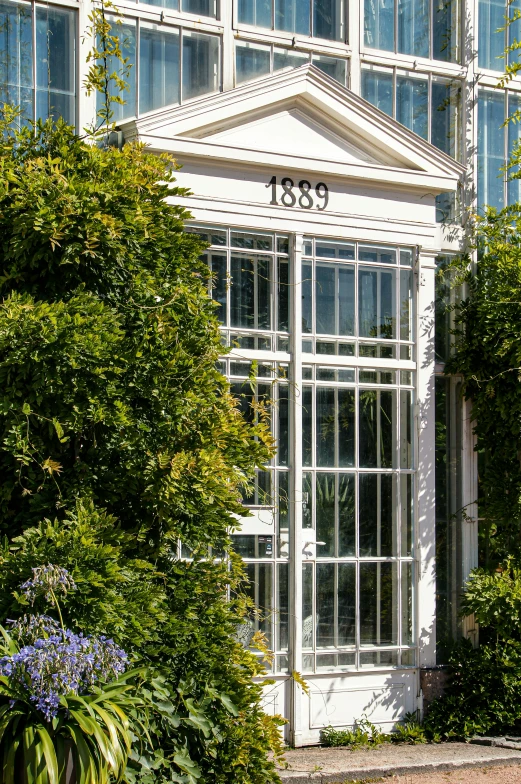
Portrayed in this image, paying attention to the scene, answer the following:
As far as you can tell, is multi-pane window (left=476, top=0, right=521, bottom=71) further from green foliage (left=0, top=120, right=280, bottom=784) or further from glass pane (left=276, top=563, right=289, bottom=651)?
glass pane (left=276, top=563, right=289, bottom=651)

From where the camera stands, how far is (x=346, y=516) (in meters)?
7.88

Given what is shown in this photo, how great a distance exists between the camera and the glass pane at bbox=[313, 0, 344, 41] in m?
8.26

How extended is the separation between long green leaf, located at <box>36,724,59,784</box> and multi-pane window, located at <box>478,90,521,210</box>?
5.96 metres

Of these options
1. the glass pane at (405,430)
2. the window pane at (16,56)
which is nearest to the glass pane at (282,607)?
the glass pane at (405,430)

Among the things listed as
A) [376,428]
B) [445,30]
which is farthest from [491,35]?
[376,428]

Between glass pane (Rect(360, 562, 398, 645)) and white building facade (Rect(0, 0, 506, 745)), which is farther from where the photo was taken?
glass pane (Rect(360, 562, 398, 645))

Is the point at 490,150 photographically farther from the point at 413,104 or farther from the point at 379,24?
the point at 379,24

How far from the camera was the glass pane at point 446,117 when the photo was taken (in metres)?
8.82

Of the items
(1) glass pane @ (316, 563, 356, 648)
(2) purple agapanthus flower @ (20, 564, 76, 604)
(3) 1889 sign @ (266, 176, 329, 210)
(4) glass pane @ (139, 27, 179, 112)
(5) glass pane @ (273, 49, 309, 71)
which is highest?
(5) glass pane @ (273, 49, 309, 71)

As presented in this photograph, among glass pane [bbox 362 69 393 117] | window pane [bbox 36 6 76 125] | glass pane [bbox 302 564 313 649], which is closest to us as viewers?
window pane [bbox 36 6 76 125]

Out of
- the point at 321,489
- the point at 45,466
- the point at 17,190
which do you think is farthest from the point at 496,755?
the point at 17,190

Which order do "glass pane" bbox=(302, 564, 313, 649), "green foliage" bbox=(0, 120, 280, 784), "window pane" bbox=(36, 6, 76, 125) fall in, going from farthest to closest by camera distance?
"glass pane" bbox=(302, 564, 313, 649) → "window pane" bbox=(36, 6, 76, 125) → "green foliage" bbox=(0, 120, 280, 784)

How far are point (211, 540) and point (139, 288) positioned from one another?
1.43 metres

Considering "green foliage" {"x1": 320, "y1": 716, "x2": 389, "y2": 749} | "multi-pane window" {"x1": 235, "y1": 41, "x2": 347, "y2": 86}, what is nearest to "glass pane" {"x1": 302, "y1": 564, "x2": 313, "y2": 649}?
"green foliage" {"x1": 320, "y1": 716, "x2": 389, "y2": 749}
